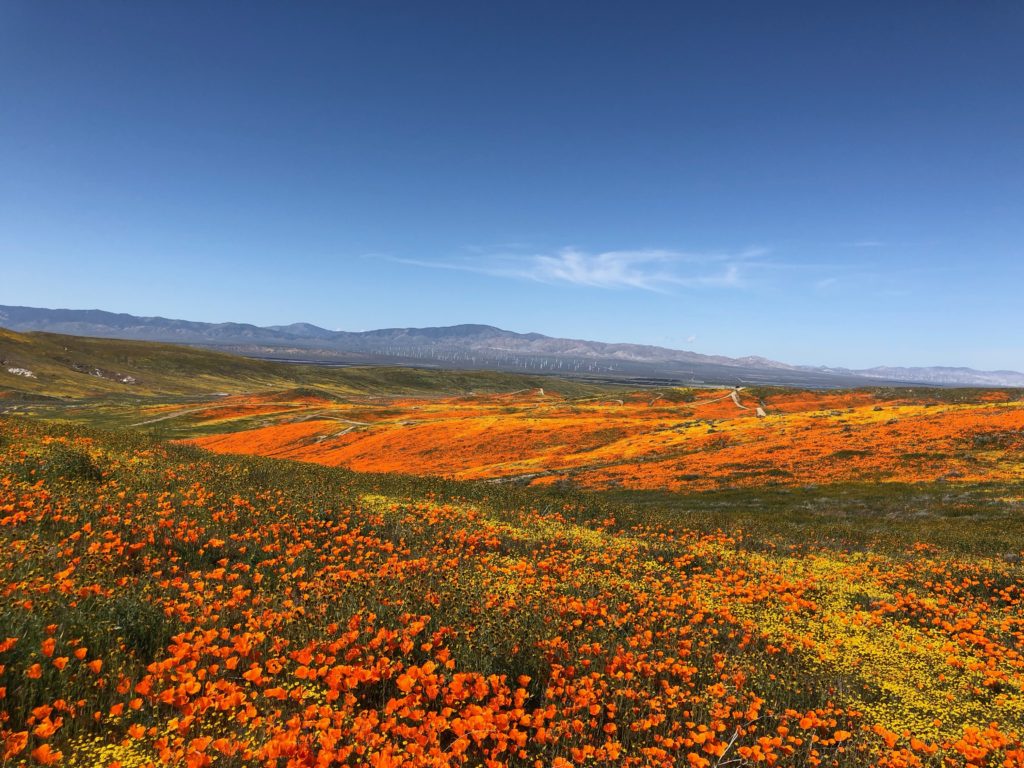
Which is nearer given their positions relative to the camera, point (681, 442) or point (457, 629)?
point (457, 629)

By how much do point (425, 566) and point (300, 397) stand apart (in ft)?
441

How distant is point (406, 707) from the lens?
4.64m

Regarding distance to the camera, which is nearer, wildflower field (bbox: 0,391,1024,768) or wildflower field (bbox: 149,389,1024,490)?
wildflower field (bbox: 0,391,1024,768)

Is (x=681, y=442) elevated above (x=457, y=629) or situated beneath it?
situated beneath

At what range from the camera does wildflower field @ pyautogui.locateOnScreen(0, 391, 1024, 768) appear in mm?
4254

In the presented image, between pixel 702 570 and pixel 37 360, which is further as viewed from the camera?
→ pixel 37 360

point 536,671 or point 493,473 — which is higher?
point 536,671

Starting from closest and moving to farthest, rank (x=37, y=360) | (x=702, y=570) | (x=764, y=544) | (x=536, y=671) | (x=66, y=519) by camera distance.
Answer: (x=536, y=671) < (x=66, y=519) < (x=702, y=570) < (x=764, y=544) < (x=37, y=360)

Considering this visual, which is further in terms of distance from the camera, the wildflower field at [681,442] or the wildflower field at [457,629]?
the wildflower field at [681,442]

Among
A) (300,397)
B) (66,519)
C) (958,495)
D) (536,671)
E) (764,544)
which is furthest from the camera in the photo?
(300,397)

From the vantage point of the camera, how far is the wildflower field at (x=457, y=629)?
4.25m

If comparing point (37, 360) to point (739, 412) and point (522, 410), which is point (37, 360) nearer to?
point (522, 410)

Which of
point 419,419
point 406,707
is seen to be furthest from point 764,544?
point 419,419

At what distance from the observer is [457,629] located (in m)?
6.43
